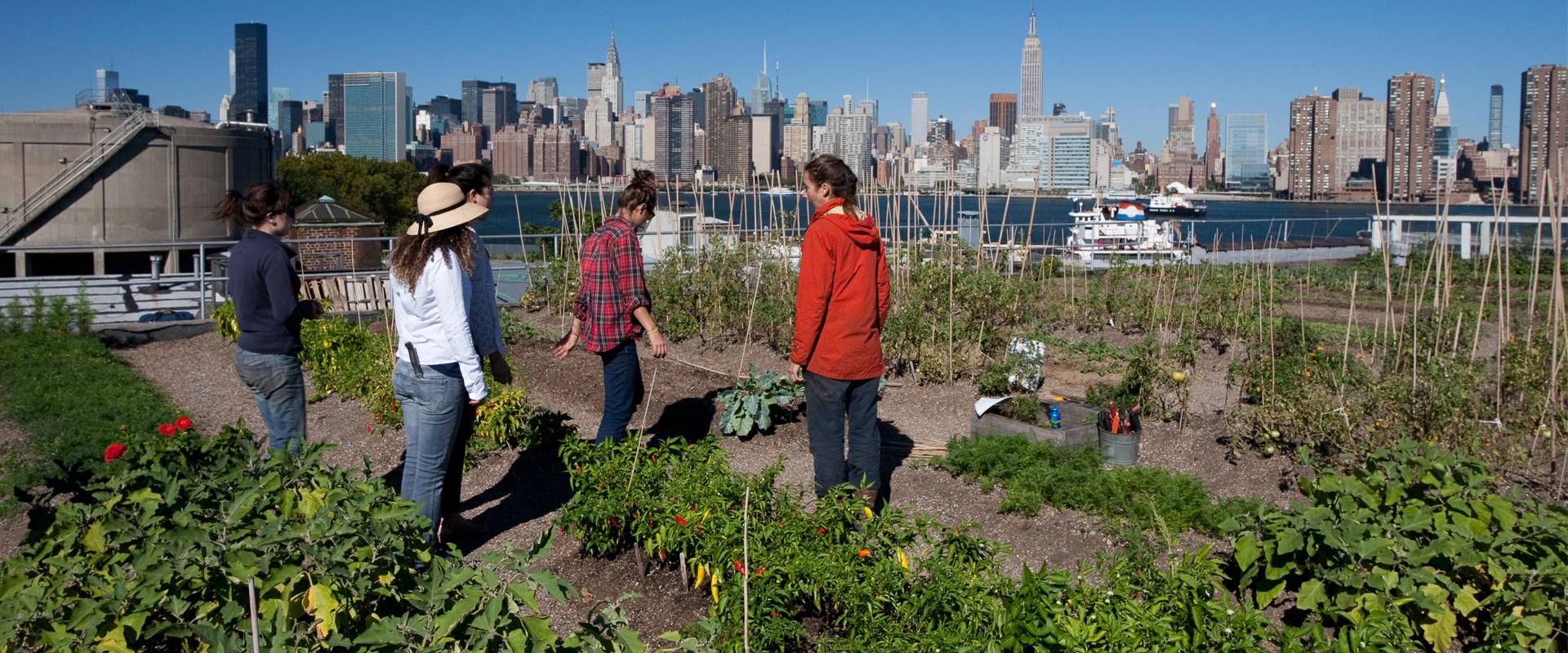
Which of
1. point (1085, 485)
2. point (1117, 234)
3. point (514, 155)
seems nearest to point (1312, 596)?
point (1085, 485)

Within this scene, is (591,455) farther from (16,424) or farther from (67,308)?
(67,308)

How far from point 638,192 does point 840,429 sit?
149 cm

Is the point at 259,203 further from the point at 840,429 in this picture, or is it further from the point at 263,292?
the point at 840,429

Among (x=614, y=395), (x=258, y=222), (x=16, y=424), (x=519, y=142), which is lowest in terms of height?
(x=16, y=424)

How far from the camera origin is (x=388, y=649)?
9.05 feet

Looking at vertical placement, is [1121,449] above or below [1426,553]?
below

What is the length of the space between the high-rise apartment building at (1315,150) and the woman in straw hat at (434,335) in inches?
764

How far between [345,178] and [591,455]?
69.0 meters

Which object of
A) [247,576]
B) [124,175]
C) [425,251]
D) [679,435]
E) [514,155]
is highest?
[514,155]

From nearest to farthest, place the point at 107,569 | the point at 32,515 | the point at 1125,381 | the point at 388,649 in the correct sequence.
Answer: the point at 388,649 → the point at 107,569 → the point at 32,515 → the point at 1125,381

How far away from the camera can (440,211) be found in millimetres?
4270

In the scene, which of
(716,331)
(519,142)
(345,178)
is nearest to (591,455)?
(716,331)

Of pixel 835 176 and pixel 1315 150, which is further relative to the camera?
pixel 1315 150

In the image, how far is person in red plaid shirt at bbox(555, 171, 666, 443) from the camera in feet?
17.6
